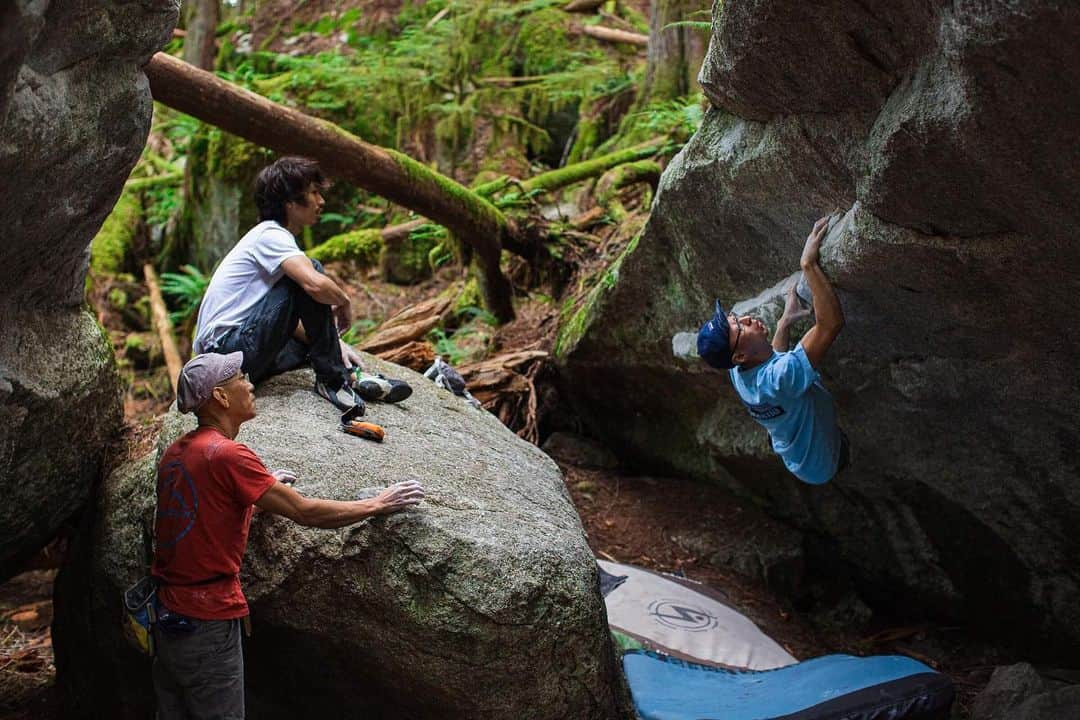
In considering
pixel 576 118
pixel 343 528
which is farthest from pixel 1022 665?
pixel 576 118

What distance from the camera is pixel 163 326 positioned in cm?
1133

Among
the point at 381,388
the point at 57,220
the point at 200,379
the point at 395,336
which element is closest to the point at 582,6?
the point at 395,336

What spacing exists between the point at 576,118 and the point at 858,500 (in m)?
9.24

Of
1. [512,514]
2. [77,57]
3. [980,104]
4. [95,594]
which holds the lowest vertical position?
[95,594]

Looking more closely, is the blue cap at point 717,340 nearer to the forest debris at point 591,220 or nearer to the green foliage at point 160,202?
the forest debris at point 591,220

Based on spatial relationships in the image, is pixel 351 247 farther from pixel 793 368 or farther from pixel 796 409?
pixel 793 368

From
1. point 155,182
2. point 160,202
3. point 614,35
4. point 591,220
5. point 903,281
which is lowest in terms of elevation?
point 160,202

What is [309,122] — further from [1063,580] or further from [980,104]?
[1063,580]

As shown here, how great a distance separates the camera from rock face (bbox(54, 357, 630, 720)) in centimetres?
430

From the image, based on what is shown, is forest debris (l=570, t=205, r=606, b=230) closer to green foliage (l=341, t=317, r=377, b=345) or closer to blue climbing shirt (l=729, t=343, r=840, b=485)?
green foliage (l=341, t=317, r=377, b=345)

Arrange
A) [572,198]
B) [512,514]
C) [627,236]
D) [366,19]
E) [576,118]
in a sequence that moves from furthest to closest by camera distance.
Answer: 1. [366,19]
2. [576,118]
3. [572,198]
4. [627,236]
5. [512,514]

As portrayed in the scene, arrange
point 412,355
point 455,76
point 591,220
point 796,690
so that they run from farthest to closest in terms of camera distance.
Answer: point 455,76, point 591,220, point 412,355, point 796,690

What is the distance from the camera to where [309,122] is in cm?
751

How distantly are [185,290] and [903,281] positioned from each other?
912cm
